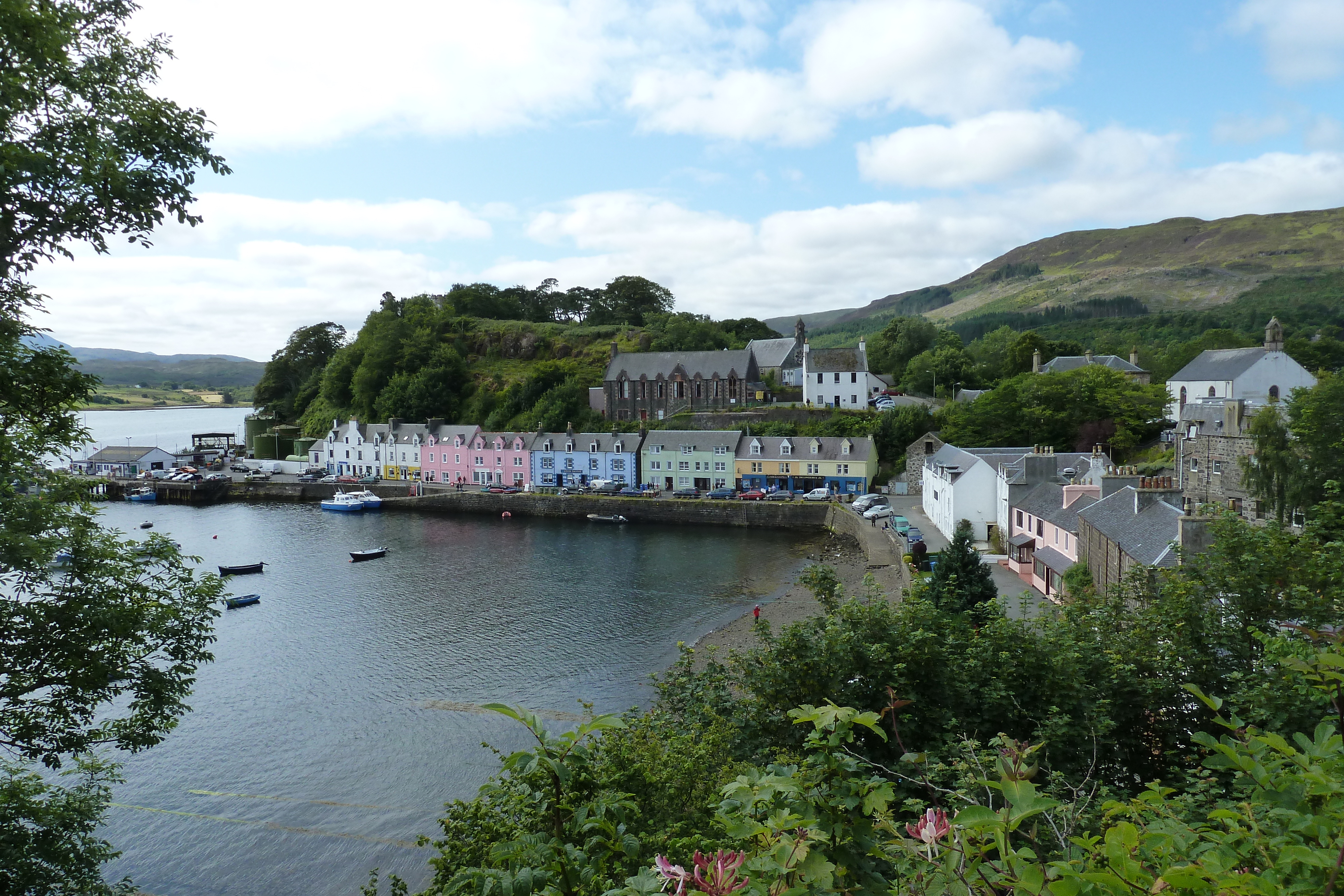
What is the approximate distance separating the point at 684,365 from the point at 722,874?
68.0 meters

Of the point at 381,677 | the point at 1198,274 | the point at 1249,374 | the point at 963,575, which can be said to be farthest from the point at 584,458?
the point at 1198,274

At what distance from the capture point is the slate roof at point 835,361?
61.6m

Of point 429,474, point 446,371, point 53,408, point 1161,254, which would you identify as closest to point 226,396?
point 446,371

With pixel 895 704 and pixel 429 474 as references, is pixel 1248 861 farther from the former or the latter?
pixel 429 474

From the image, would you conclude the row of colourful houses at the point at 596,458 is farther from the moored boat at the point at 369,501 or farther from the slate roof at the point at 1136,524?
the slate roof at the point at 1136,524

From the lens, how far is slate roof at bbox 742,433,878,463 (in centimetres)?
5150

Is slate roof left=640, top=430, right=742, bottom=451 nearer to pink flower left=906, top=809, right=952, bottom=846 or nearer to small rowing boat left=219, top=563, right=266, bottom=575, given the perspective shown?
small rowing boat left=219, top=563, right=266, bottom=575

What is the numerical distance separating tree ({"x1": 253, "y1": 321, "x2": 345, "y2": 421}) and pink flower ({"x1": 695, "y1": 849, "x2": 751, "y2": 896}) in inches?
Answer: 3917

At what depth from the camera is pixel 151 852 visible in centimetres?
1555

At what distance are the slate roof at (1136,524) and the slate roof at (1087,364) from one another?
123 feet

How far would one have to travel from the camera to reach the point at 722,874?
214cm

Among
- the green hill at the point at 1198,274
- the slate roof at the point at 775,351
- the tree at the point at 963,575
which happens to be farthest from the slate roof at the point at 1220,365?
the green hill at the point at 1198,274

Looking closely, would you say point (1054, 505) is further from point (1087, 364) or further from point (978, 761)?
point (1087, 364)

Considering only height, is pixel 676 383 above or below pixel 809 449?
above
